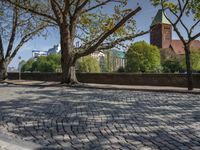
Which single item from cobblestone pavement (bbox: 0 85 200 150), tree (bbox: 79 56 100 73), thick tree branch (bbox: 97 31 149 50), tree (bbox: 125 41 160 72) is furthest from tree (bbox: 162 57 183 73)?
cobblestone pavement (bbox: 0 85 200 150)

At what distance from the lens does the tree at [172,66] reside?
279 ft

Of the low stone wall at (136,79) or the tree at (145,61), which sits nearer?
the low stone wall at (136,79)

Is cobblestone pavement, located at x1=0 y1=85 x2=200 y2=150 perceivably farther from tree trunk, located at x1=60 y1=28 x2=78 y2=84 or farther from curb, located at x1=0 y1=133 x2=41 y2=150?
tree trunk, located at x1=60 y1=28 x2=78 y2=84

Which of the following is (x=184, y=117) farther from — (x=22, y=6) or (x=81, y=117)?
(x=22, y=6)

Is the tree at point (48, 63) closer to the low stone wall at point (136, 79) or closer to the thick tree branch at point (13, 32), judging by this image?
the thick tree branch at point (13, 32)

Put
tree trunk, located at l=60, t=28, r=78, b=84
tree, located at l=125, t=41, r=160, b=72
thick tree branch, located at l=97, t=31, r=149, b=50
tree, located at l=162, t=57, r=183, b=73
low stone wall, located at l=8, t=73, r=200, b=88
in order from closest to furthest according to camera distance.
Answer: low stone wall, located at l=8, t=73, r=200, b=88
tree trunk, located at l=60, t=28, r=78, b=84
thick tree branch, located at l=97, t=31, r=149, b=50
tree, located at l=162, t=57, r=183, b=73
tree, located at l=125, t=41, r=160, b=72

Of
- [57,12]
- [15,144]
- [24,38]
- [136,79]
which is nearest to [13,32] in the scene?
[24,38]

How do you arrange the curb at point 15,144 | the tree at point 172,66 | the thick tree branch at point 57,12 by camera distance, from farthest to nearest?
the tree at point 172,66, the thick tree branch at point 57,12, the curb at point 15,144

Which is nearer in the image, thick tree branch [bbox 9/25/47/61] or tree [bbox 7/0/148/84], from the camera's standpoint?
tree [bbox 7/0/148/84]

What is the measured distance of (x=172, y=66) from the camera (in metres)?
88.1

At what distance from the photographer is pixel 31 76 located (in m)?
34.5

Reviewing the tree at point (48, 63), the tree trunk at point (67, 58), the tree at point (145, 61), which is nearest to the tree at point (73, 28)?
the tree trunk at point (67, 58)

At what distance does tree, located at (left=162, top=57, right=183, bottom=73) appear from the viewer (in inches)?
3349

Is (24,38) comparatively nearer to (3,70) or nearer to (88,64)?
(3,70)
